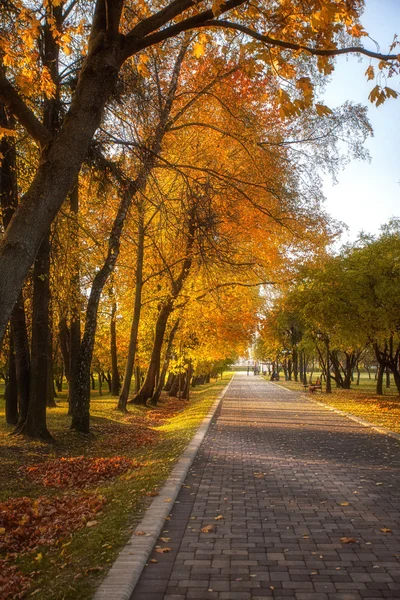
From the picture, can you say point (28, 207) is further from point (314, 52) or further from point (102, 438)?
point (102, 438)

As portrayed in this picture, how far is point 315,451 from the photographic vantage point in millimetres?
10984

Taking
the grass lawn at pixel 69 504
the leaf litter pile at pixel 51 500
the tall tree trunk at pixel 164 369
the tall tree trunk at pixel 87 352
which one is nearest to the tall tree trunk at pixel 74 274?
the tall tree trunk at pixel 87 352

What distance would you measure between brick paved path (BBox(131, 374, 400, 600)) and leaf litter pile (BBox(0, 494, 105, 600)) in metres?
1.02

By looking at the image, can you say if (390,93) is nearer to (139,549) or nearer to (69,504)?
(139,549)

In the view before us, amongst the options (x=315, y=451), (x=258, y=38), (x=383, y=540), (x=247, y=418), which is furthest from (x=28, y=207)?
(x=247, y=418)

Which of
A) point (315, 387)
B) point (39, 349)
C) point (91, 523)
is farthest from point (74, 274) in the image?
point (315, 387)

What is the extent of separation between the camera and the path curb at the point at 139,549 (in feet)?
13.0

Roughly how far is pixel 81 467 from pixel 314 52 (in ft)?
24.3

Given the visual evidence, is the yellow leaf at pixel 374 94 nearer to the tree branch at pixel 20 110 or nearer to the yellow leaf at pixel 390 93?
the yellow leaf at pixel 390 93

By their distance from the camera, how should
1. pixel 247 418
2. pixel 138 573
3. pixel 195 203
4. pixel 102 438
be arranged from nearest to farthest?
pixel 138 573, pixel 195 203, pixel 102 438, pixel 247 418

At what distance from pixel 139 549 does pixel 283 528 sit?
1748 mm

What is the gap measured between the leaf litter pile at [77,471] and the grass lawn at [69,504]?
0.02 m

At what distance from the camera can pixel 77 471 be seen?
8844mm

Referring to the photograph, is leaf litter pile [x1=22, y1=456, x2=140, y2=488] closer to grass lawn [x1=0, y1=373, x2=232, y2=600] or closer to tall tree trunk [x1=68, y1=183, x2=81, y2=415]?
grass lawn [x1=0, y1=373, x2=232, y2=600]
